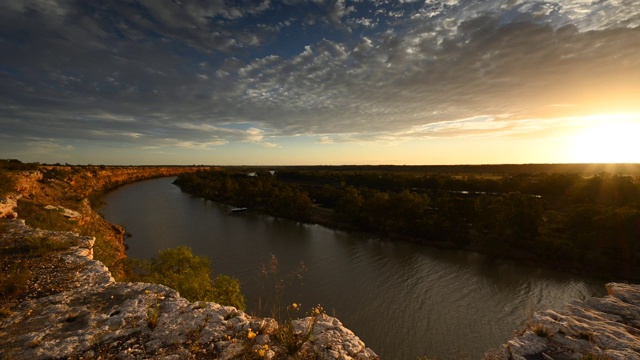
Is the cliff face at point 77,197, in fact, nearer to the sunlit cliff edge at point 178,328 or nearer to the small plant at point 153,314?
the sunlit cliff edge at point 178,328

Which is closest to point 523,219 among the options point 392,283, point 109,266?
point 392,283

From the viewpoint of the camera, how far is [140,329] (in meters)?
5.60

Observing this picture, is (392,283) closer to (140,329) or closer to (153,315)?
(153,315)

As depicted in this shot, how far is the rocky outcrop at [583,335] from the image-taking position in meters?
5.73

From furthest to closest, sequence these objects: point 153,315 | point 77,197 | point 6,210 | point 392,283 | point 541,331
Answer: point 77,197
point 392,283
point 6,210
point 541,331
point 153,315

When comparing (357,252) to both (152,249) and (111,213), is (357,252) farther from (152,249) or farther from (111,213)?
(111,213)

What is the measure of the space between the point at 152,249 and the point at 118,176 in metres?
126

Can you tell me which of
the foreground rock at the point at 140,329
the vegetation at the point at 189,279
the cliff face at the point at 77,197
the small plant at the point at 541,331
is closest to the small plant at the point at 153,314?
the foreground rock at the point at 140,329

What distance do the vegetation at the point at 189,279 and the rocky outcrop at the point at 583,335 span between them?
658 inches

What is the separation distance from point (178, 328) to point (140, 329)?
68 cm

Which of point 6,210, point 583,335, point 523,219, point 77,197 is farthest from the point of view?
point 523,219

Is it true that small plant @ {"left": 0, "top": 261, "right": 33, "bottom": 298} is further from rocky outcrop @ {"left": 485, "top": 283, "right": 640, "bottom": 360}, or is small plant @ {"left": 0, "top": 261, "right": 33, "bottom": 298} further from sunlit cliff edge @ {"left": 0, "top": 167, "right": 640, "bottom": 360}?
rocky outcrop @ {"left": 485, "top": 283, "right": 640, "bottom": 360}

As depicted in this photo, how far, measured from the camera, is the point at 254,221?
2621 inches

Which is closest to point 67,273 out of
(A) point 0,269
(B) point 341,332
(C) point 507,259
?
(A) point 0,269
